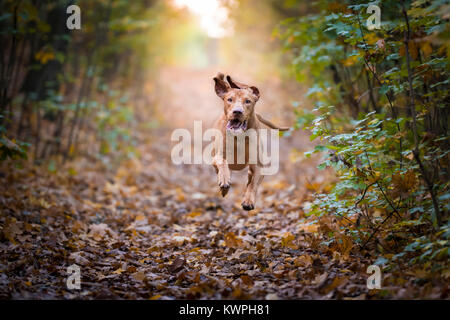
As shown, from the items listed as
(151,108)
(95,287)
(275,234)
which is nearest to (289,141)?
(151,108)

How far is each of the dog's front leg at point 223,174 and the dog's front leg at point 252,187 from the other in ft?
1.14

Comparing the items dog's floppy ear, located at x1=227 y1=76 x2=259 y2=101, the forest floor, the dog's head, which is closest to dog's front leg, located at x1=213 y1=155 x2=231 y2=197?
the dog's head

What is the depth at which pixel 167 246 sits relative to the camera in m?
5.63

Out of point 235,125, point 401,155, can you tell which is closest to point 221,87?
point 235,125

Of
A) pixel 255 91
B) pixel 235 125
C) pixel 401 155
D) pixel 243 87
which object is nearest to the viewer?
pixel 401 155

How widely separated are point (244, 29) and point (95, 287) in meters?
16.5

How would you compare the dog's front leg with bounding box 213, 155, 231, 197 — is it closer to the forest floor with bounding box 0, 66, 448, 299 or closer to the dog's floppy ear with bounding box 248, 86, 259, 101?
the forest floor with bounding box 0, 66, 448, 299

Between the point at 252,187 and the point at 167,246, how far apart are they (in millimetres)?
1534

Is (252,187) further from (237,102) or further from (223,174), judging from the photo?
(237,102)

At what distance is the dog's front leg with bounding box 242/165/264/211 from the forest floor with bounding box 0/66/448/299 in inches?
23.4

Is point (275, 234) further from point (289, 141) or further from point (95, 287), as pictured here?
point (289, 141)

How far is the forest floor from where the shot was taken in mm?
3848

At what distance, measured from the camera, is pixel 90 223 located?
652 centimetres
